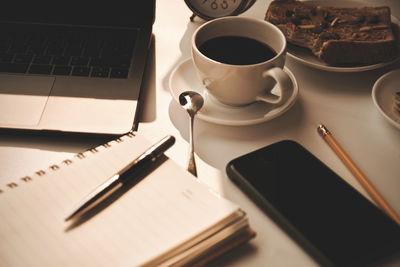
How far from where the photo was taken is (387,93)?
2.18ft

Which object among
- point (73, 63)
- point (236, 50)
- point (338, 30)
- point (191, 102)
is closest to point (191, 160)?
point (191, 102)

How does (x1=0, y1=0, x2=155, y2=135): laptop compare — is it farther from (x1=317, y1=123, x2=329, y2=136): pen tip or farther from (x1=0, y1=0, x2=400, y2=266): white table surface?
(x1=317, y1=123, x2=329, y2=136): pen tip

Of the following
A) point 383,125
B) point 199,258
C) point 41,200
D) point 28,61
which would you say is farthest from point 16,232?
point 383,125

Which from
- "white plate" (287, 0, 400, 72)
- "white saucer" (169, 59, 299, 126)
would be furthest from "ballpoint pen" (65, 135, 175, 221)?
"white plate" (287, 0, 400, 72)

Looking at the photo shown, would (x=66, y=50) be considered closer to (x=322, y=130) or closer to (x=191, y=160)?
(x=191, y=160)

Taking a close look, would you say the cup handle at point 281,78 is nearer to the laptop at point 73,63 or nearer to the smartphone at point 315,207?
the smartphone at point 315,207

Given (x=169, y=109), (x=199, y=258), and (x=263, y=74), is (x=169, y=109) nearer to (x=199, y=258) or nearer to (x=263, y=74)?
(x=263, y=74)

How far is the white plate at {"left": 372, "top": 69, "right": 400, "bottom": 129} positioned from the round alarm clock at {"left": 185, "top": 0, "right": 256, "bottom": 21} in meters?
0.35

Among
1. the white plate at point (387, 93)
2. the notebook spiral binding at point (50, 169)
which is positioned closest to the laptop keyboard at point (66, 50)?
the notebook spiral binding at point (50, 169)

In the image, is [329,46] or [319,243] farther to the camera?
[329,46]

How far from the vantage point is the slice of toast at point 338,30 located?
2.33 ft

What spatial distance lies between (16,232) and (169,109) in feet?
1.08

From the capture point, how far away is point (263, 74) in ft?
1.93

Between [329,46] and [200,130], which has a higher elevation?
[329,46]
